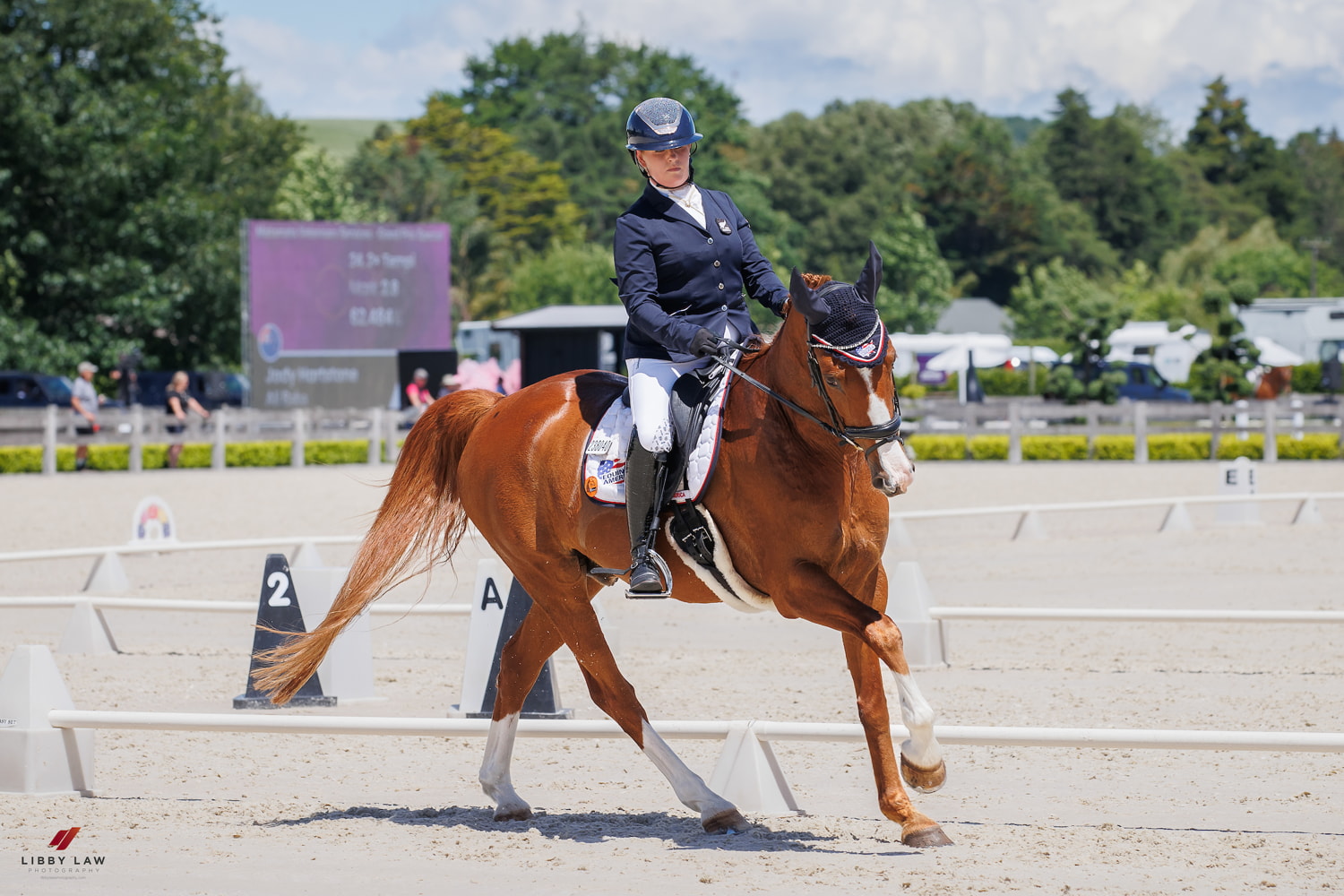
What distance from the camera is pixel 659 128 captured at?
527 cm

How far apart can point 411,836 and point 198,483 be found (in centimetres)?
1817

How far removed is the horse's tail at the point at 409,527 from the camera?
591 centimetres

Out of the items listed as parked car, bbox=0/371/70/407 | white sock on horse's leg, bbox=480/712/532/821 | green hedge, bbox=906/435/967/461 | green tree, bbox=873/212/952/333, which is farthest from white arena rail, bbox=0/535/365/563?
green tree, bbox=873/212/952/333

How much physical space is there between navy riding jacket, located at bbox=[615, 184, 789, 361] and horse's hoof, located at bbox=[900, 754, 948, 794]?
62.3 inches

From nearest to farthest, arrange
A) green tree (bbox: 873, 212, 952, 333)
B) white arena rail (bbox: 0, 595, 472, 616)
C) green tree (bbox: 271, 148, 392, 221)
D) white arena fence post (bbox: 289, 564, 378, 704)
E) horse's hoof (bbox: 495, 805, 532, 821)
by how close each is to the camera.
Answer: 1. horse's hoof (bbox: 495, 805, 532, 821)
2. white arena fence post (bbox: 289, 564, 378, 704)
3. white arena rail (bbox: 0, 595, 472, 616)
4. green tree (bbox: 271, 148, 392, 221)
5. green tree (bbox: 873, 212, 952, 333)

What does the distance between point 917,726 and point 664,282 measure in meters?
1.81

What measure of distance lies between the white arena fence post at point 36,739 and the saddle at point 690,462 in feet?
7.65

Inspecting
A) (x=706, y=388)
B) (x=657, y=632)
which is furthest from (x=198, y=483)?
(x=706, y=388)

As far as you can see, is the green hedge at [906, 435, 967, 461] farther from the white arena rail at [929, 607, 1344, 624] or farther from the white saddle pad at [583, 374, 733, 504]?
the white saddle pad at [583, 374, 733, 504]

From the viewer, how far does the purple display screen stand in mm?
30578

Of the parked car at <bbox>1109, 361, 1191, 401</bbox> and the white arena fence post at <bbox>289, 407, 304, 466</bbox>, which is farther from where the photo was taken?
the parked car at <bbox>1109, 361, 1191, 401</bbox>

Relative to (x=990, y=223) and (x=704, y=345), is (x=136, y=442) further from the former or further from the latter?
(x=990, y=223)

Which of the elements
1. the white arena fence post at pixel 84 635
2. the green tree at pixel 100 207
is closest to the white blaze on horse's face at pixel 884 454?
the white arena fence post at pixel 84 635

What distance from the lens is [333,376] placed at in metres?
31.5
